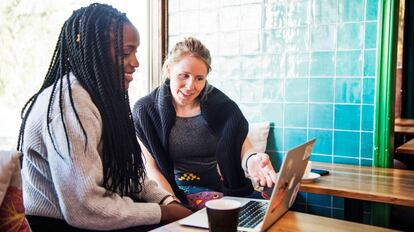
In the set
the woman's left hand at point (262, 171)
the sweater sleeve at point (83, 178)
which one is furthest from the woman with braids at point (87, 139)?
the woman's left hand at point (262, 171)

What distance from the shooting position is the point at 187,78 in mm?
1992

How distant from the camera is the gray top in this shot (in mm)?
2051

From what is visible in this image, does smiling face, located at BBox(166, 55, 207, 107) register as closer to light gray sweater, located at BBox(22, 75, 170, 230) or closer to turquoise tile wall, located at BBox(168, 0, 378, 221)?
turquoise tile wall, located at BBox(168, 0, 378, 221)

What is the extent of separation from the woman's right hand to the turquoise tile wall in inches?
50.9

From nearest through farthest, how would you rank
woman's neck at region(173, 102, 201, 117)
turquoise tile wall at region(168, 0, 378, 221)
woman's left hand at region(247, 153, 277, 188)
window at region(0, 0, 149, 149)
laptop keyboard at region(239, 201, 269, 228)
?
laptop keyboard at region(239, 201, 269, 228) < woman's left hand at region(247, 153, 277, 188) < woman's neck at region(173, 102, 201, 117) < turquoise tile wall at region(168, 0, 378, 221) < window at region(0, 0, 149, 149)

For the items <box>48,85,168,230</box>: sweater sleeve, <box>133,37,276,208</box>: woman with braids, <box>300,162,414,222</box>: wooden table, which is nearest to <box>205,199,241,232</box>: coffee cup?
<box>48,85,168,230</box>: sweater sleeve

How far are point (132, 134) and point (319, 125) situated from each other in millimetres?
1361

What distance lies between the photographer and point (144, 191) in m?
1.47

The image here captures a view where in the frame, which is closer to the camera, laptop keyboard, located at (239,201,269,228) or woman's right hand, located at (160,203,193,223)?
laptop keyboard, located at (239,201,269,228)

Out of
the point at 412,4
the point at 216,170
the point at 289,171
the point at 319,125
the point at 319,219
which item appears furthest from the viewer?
the point at 412,4

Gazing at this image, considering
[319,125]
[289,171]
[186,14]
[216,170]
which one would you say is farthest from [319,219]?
→ [186,14]

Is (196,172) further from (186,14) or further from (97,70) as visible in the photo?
(186,14)

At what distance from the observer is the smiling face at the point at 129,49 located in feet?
4.33

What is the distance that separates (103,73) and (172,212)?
1.67ft
